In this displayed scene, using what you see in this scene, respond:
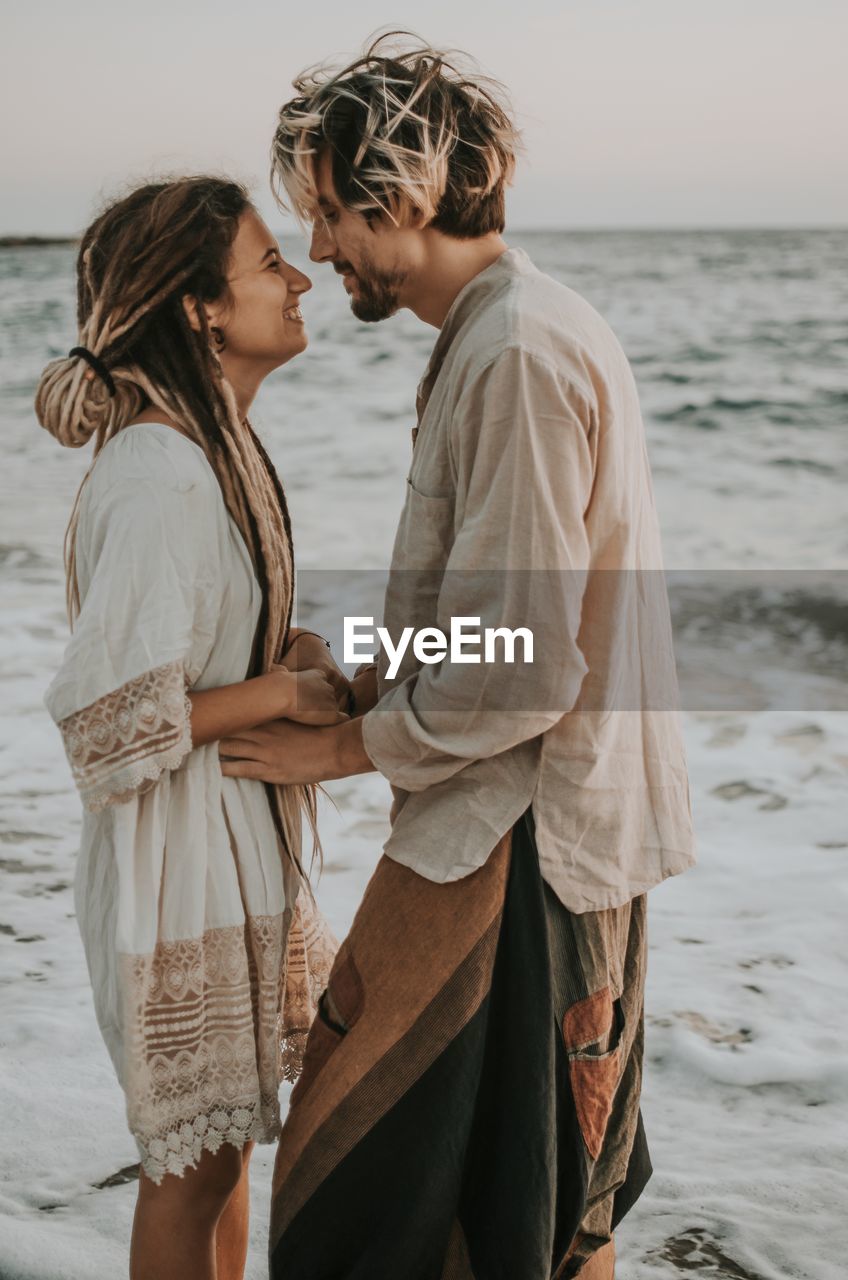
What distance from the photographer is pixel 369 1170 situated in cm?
184

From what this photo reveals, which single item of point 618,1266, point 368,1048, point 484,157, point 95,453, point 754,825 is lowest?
point 754,825

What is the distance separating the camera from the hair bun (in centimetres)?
193

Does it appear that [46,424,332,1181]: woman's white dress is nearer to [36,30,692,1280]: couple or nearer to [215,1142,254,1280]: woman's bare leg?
[36,30,692,1280]: couple

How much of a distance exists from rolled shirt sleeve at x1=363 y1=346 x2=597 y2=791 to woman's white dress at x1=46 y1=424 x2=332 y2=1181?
36cm

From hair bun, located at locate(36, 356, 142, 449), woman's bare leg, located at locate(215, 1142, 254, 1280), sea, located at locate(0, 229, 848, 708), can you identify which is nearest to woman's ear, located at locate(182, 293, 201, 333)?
hair bun, located at locate(36, 356, 142, 449)

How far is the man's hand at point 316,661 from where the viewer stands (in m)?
2.13

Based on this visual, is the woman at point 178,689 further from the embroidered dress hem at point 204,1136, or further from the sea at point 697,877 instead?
the sea at point 697,877

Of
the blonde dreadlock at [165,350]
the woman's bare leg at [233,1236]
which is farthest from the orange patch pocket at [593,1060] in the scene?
the woman's bare leg at [233,1236]

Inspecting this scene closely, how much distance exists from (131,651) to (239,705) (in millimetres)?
203

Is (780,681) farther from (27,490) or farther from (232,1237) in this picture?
(27,490)

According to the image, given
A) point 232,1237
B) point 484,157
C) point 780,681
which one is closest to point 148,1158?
point 232,1237

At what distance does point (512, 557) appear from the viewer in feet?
5.43

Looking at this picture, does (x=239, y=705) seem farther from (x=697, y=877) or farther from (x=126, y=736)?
(x=697, y=877)

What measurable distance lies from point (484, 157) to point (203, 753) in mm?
941
